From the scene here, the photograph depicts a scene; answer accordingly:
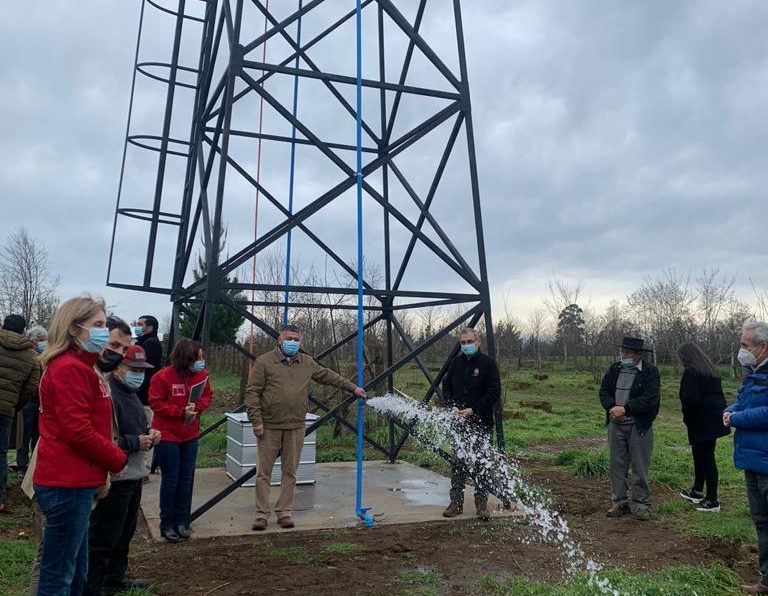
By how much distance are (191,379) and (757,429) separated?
14.1 ft

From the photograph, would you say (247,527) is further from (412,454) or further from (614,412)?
(412,454)

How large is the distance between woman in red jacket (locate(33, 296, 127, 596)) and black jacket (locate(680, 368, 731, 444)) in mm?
5982

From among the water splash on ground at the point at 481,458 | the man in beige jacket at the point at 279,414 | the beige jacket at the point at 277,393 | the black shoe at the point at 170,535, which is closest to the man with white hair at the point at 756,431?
the water splash on ground at the point at 481,458

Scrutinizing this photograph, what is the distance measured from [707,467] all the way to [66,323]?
649 cm

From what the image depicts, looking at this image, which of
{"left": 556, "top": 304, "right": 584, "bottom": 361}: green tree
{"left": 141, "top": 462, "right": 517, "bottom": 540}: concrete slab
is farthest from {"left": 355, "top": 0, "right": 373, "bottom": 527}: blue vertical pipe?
{"left": 556, "top": 304, "right": 584, "bottom": 361}: green tree

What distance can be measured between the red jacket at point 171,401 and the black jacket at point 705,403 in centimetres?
503

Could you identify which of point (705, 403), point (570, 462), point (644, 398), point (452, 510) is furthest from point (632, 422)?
point (570, 462)

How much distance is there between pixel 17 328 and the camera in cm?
671

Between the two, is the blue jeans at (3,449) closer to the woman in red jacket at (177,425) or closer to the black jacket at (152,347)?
the black jacket at (152,347)

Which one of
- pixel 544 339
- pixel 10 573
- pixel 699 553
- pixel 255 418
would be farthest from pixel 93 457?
pixel 544 339

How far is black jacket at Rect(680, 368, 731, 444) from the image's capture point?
7.18 m

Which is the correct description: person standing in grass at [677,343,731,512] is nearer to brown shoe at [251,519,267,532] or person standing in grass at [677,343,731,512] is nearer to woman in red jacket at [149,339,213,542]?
brown shoe at [251,519,267,532]

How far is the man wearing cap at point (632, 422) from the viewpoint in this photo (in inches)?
263

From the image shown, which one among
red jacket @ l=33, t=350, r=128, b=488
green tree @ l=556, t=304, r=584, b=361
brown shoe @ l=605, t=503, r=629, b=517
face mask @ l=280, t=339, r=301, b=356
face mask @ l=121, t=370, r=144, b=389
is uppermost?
green tree @ l=556, t=304, r=584, b=361
